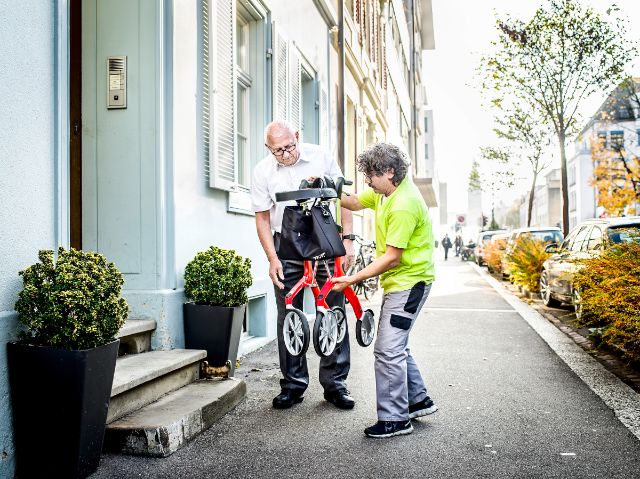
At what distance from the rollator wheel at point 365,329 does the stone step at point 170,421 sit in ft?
3.27

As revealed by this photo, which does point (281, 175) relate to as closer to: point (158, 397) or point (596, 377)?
point (158, 397)

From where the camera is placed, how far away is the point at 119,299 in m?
3.75

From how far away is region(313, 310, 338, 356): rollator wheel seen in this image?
448 centimetres

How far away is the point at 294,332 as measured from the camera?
15.8ft

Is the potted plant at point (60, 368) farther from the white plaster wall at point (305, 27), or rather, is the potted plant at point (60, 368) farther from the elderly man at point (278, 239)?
the white plaster wall at point (305, 27)

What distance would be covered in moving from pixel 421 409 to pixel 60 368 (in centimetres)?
241

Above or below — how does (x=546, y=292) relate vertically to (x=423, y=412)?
above

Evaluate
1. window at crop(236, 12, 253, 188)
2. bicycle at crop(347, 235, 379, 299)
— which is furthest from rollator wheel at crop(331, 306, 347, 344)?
bicycle at crop(347, 235, 379, 299)

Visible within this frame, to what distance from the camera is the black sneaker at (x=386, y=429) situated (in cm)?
436

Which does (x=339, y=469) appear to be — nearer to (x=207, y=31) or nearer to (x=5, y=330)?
(x=5, y=330)

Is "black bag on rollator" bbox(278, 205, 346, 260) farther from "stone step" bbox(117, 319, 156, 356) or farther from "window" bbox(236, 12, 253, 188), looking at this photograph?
"window" bbox(236, 12, 253, 188)

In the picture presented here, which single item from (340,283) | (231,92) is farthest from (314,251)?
(231,92)

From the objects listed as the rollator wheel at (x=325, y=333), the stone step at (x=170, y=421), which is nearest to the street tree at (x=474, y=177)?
the rollator wheel at (x=325, y=333)

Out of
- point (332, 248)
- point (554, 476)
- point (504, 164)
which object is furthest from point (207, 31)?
point (504, 164)
